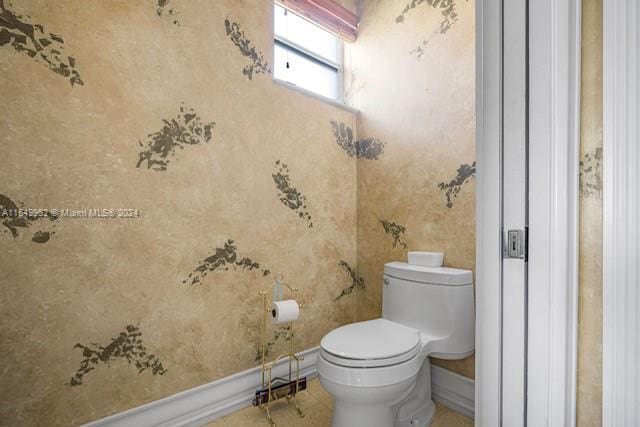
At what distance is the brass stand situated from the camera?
1619 millimetres

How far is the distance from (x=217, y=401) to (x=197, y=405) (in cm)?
10

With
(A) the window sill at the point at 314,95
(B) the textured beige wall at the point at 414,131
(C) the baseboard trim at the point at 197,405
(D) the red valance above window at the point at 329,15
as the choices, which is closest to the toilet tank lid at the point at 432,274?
(B) the textured beige wall at the point at 414,131

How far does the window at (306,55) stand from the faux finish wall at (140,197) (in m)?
0.17

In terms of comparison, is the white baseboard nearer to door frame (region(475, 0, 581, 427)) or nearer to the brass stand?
the brass stand

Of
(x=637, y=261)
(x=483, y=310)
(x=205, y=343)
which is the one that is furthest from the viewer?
(x=205, y=343)

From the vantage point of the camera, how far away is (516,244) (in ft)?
2.10

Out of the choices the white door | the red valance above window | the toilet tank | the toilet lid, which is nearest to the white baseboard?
the toilet tank

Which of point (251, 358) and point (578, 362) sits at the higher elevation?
point (578, 362)

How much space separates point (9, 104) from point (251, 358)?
1489 millimetres

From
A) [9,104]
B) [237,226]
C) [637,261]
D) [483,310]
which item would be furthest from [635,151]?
[9,104]

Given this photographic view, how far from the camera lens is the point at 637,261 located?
1.74 ft

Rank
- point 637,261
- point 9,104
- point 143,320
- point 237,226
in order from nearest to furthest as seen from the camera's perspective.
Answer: point 637,261
point 9,104
point 143,320
point 237,226

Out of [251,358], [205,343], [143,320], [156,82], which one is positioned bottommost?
[251,358]

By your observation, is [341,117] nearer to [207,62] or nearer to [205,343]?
[207,62]
